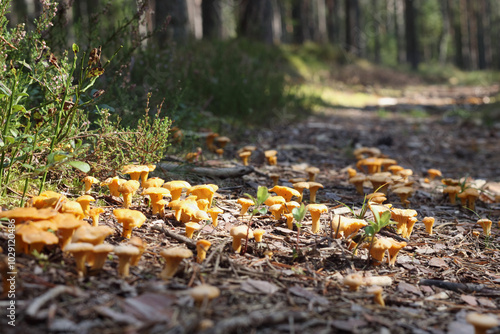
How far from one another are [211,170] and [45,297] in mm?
1995

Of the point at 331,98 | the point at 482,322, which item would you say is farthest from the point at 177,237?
the point at 331,98

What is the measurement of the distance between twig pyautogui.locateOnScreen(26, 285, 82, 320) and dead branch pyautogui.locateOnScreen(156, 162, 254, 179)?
1775 millimetres

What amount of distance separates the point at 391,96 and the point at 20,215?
13180 mm

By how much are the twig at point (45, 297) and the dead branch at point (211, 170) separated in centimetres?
177

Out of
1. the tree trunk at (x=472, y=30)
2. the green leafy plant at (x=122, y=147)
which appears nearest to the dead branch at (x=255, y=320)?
the green leafy plant at (x=122, y=147)

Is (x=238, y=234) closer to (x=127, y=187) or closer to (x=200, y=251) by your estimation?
(x=200, y=251)

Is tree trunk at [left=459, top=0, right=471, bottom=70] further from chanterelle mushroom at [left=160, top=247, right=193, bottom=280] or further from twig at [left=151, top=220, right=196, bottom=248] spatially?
chanterelle mushroom at [left=160, top=247, right=193, bottom=280]

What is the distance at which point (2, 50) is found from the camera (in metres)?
2.35

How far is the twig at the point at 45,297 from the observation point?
1327 mm

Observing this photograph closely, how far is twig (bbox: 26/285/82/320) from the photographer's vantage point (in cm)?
133

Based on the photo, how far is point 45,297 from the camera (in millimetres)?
1403

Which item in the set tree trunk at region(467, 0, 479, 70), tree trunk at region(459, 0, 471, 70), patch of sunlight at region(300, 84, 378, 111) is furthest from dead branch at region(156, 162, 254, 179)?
tree trunk at region(467, 0, 479, 70)

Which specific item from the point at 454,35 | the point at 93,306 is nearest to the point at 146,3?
the point at 93,306

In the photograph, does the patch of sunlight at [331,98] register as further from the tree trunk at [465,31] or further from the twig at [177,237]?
the tree trunk at [465,31]
